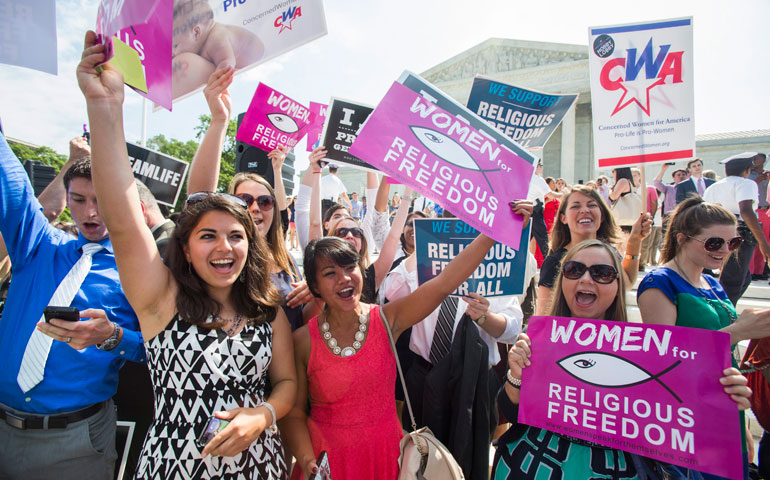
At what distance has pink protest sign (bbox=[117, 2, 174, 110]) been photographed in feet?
7.27

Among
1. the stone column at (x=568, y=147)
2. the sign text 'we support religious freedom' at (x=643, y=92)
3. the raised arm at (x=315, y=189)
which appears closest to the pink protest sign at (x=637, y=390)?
the raised arm at (x=315, y=189)

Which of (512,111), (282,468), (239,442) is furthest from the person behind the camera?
(512,111)

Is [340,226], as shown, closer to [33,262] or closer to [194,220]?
[194,220]

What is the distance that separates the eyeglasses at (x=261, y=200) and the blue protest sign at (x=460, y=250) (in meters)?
1.05

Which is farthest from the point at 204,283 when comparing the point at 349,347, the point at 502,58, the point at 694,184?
the point at 502,58

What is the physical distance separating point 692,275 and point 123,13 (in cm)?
341

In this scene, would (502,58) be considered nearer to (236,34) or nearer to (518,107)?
(518,107)

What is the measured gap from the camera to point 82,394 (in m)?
2.00

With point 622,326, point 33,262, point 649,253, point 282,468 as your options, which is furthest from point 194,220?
point 649,253

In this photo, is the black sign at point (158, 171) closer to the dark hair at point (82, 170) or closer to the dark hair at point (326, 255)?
the dark hair at point (82, 170)

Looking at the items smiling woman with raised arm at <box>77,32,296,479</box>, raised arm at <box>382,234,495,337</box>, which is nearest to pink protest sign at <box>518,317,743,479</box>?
raised arm at <box>382,234,495,337</box>

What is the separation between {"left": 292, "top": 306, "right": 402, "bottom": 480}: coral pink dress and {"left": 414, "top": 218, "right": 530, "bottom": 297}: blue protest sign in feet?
2.39

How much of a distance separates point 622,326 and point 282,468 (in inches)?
66.2

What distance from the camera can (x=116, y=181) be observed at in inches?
59.9
